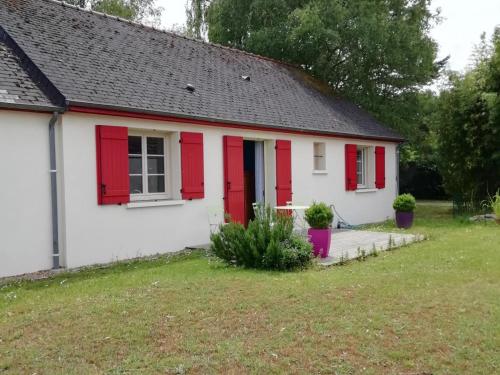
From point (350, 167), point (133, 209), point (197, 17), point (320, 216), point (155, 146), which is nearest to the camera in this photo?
point (320, 216)

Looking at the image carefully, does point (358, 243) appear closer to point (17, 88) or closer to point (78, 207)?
point (78, 207)

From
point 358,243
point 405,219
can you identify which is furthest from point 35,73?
point 405,219

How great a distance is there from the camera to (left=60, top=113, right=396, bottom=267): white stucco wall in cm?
841

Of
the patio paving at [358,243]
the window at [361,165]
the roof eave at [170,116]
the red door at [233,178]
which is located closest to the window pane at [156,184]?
the roof eave at [170,116]

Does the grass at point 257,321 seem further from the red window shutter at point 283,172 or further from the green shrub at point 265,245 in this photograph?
the red window shutter at point 283,172

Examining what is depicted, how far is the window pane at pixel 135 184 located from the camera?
9727 mm

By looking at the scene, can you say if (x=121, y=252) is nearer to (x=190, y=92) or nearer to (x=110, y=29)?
(x=190, y=92)

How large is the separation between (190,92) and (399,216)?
6.44 meters

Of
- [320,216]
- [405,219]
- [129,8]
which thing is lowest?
[405,219]

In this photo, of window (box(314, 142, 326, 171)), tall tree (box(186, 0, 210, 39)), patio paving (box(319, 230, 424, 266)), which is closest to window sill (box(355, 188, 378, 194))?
window (box(314, 142, 326, 171))

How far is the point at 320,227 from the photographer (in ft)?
28.9

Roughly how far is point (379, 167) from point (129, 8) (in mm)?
16262

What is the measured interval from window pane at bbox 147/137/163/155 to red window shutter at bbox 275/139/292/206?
3.29 metres

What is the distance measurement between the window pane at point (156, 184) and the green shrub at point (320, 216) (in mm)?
3209
